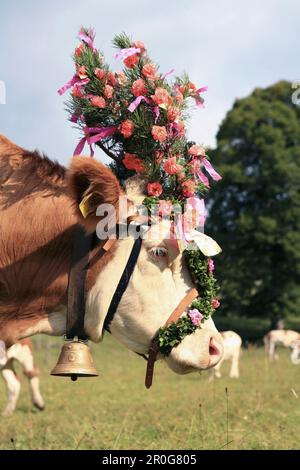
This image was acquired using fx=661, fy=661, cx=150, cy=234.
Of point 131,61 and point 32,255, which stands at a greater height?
point 131,61

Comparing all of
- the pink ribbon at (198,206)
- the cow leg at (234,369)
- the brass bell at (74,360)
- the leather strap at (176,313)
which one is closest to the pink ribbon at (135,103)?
the pink ribbon at (198,206)

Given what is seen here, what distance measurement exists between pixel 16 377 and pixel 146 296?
26.6 feet

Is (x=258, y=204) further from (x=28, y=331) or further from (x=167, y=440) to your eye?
(x=28, y=331)

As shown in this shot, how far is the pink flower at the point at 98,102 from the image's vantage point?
12.5 ft

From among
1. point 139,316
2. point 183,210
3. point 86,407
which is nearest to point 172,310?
point 139,316

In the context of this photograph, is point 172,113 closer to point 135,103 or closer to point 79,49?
point 135,103

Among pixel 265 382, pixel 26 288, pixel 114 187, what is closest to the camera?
pixel 114 187

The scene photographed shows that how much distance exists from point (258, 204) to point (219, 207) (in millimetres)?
1928

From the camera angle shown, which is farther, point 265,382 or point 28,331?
point 265,382

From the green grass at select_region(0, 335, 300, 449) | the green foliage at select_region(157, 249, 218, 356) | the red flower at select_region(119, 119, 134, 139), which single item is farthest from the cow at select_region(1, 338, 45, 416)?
the green foliage at select_region(157, 249, 218, 356)

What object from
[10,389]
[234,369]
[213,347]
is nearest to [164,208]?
[213,347]

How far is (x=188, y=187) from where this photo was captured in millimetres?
3764

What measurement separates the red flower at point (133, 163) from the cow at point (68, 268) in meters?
0.14

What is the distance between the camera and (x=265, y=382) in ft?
47.8
